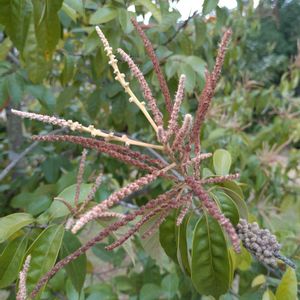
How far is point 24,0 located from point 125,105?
3.02 ft

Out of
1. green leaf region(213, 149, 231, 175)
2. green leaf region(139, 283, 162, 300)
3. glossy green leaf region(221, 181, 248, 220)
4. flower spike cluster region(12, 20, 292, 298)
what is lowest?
green leaf region(139, 283, 162, 300)

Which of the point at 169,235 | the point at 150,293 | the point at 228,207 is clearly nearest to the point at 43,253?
the point at 169,235

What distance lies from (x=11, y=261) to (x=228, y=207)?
0.50 metres

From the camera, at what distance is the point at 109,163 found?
7.14 feet

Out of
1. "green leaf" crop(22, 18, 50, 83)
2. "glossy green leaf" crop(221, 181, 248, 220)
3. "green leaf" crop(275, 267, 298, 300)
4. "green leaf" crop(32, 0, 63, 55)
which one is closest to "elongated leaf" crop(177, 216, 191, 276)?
"glossy green leaf" crop(221, 181, 248, 220)

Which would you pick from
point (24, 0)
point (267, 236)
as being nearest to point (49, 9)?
point (24, 0)

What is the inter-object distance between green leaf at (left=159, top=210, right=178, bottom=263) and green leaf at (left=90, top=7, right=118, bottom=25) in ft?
2.31

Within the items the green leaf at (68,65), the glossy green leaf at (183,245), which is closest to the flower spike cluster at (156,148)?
the glossy green leaf at (183,245)

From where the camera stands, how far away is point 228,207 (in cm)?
86

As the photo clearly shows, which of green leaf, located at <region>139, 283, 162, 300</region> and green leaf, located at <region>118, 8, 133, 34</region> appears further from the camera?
green leaf, located at <region>139, 283, 162, 300</region>

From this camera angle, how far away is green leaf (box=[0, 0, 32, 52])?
2.85ft

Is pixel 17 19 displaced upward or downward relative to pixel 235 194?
upward

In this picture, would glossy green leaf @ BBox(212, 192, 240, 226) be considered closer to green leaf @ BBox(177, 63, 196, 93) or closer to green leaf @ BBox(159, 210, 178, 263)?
green leaf @ BBox(159, 210, 178, 263)

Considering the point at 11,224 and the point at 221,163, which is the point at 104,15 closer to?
the point at 221,163
